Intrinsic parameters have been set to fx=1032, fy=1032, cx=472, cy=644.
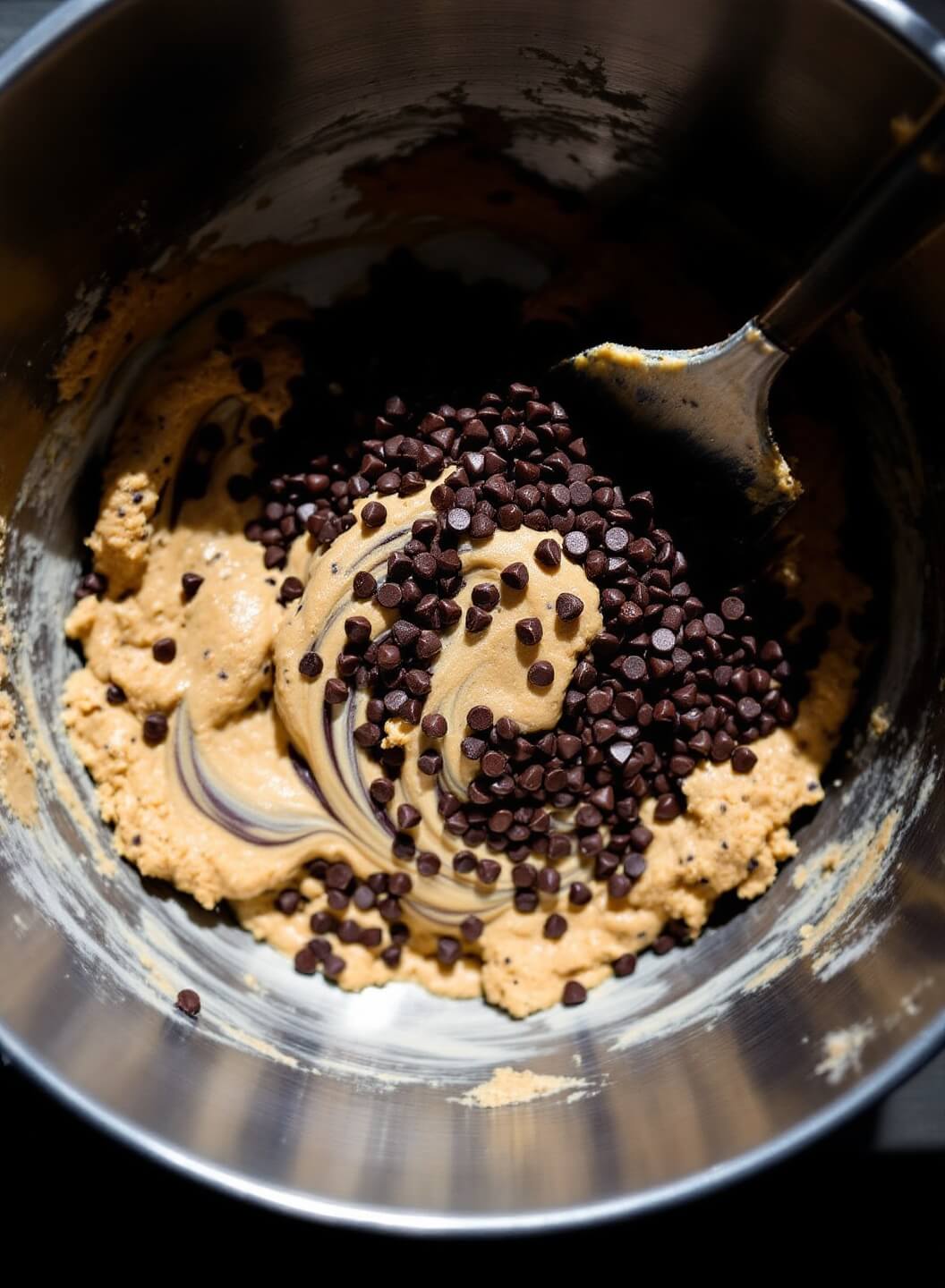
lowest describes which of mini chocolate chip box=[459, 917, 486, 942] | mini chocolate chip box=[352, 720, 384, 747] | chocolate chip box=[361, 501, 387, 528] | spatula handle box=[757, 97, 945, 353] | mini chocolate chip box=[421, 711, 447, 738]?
mini chocolate chip box=[459, 917, 486, 942]

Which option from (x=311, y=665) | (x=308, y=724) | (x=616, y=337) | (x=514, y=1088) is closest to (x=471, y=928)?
(x=514, y=1088)

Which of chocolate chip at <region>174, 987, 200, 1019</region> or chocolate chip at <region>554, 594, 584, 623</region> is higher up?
chocolate chip at <region>554, 594, 584, 623</region>

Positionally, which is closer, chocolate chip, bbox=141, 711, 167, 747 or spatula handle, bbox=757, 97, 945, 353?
spatula handle, bbox=757, 97, 945, 353

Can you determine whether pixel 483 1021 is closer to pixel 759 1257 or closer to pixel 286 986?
pixel 286 986

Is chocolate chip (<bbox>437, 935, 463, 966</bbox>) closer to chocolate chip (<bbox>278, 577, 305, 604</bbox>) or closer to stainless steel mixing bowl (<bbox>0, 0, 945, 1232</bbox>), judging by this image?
stainless steel mixing bowl (<bbox>0, 0, 945, 1232</bbox>)

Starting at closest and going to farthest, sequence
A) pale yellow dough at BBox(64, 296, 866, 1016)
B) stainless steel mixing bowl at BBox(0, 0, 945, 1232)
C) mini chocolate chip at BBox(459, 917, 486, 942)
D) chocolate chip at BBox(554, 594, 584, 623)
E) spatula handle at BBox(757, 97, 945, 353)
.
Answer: spatula handle at BBox(757, 97, 945, 353) < stainless steel mixing bowl at BBox(0, 0, 945, 1232) < chocolate chip at BBox(554, 594, 584, 623) < pale yellow dough at BBox(64, 296, 866, 1016) < mini chocolate chip at BBox(459, 917, 486, 942)

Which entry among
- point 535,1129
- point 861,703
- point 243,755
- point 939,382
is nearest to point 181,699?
point 243,755

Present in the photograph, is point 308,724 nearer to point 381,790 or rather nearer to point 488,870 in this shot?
point 381,790

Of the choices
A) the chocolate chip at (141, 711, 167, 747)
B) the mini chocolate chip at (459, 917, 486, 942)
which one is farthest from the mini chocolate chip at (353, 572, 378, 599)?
the mini chocolate chip at (459, 917, 486, 942)

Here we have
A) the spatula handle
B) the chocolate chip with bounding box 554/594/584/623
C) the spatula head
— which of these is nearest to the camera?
the spatula handle
